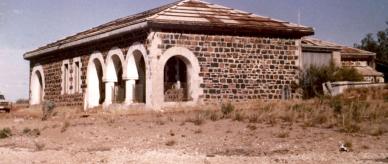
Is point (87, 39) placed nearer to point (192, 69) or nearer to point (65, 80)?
point (65, 80)

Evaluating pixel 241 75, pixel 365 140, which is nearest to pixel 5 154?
pixel 365 140

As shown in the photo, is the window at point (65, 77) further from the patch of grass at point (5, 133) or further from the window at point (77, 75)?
the patch of grass at point (5, 133)

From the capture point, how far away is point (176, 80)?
65.7 ft

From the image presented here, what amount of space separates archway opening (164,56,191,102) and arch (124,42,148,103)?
89 cm

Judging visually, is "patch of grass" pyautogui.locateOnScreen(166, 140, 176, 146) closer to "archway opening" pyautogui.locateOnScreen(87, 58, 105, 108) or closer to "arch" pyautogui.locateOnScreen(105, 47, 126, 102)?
"arch" pyautogui.locateOnScreen(105, 47, 126, 102)

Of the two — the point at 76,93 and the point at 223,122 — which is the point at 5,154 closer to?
the point at 223,122

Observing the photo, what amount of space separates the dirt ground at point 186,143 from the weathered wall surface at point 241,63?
4860mm

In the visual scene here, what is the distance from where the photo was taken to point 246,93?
19.3m

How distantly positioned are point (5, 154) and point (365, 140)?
6.93 meters

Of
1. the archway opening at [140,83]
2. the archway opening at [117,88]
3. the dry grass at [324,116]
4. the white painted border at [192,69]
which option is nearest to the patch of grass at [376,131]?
the dry grass at [324,116]

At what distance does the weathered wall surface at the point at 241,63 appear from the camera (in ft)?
61.0

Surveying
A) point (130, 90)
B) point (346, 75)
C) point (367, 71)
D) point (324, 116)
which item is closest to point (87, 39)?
point (130, 90)

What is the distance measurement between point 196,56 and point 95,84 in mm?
6041

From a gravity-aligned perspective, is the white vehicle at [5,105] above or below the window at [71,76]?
below
